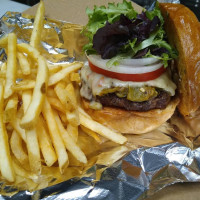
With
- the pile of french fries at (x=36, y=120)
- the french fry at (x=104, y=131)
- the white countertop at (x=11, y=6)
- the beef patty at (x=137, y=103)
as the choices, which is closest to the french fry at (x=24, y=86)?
the pile of french fries at (x=36, y=120)

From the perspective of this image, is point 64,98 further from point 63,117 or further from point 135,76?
point 135,76

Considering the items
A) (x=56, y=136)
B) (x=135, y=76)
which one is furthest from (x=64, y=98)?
(x=135, y=76)

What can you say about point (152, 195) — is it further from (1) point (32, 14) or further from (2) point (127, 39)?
(1) point (32, 14)

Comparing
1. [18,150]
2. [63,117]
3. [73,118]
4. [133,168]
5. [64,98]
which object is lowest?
[133,168]

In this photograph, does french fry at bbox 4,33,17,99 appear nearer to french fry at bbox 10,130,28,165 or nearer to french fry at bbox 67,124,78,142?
french fry at bbox 10,130,28,165

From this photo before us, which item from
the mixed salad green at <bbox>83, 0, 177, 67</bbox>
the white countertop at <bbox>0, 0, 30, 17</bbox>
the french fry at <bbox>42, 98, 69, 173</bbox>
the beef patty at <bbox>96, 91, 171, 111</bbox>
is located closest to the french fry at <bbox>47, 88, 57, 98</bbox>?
the french fry at <bbox>42, 98, 69, 173</bbox>

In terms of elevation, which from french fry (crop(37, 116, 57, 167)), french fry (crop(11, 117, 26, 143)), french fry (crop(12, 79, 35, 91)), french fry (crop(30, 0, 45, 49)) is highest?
french fry (crop(30, 0, 45, 49))
